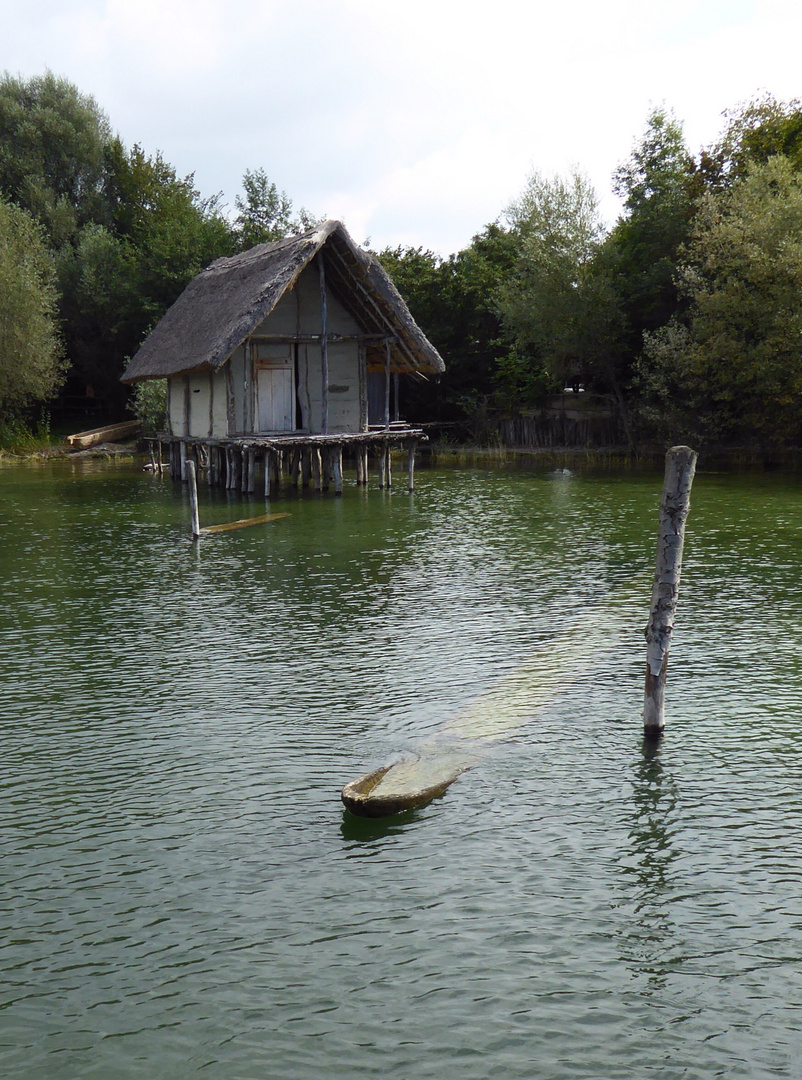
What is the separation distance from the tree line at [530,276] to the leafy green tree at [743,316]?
6 cm

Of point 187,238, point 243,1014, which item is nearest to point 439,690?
point 243,1014

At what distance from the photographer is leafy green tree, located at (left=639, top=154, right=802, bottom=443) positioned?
2675 centimetres

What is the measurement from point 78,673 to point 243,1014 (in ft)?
18.0

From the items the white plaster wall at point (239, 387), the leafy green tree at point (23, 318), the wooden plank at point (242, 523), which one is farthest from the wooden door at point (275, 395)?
the leafy green tree at point (23, 318)

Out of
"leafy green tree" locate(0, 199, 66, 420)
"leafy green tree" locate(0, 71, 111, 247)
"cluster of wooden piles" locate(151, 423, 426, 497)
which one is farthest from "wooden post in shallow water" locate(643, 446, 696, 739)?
"leafy green tree" locate(0, 71, 111, 247)

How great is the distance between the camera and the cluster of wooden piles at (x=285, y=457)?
77.3 ft

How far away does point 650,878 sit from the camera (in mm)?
5426

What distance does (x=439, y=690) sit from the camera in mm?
8641

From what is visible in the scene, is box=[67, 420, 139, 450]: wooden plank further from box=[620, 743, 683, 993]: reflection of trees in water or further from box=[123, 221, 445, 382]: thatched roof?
box=[620, 743, 683, 993]: reflection of trees in water

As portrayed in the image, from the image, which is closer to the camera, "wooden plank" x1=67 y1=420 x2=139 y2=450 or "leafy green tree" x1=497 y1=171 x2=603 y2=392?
"leafy green tree" x1=497 y1=171 x2=603 y2=392

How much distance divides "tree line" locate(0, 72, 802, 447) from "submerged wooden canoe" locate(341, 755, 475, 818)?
910 inches

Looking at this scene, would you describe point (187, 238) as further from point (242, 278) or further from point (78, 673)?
point (78, 673)

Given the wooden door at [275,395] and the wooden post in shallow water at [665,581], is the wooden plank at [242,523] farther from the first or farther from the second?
the wooden post in shallow water at [665,581]

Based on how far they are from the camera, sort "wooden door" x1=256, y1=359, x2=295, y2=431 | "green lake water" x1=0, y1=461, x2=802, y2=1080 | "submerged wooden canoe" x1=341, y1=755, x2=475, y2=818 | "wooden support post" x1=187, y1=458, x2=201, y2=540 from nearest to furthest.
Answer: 1. "green lake water" x1=0, y1=461, x2=802, y2=1080
2. "submerged wooden canoe" x1=341, y1=755, x2=475, y2=818
3. "wooden support post" x1=187, y1=458, x2=201, y2=540
4. "wooden door" x1=256, y1=359, x2=295, y2=431
